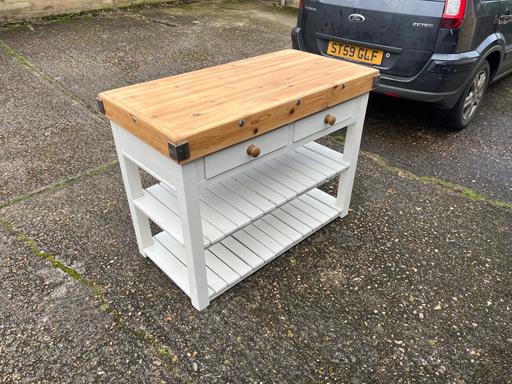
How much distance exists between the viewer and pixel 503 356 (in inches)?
73.3

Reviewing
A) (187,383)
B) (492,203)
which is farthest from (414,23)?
(187,383)

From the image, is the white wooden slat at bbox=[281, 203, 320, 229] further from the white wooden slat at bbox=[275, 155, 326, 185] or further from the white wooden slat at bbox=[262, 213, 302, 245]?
the white wooden slat at bbox=[275, 155, 326, 185]

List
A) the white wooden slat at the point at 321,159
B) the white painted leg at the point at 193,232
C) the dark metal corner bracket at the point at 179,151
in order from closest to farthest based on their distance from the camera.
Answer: the dark metal corner bracket at the point at 179,151, the white painted leg at the point at 193,232, the white wooden slat at the point at 321,159

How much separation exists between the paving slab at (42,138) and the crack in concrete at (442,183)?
7.57 feet

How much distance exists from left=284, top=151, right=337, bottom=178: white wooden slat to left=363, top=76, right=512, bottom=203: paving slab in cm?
117

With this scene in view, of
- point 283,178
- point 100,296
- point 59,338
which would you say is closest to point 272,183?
point 283,178

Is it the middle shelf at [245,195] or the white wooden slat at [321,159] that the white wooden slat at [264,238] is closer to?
the middle shelf at [245,195]

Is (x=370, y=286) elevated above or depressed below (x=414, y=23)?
below

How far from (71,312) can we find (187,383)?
74cm

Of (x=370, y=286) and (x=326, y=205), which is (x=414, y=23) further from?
(x=370, y=286)

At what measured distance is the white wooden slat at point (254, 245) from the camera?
2262 millimetres

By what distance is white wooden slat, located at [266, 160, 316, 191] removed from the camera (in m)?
2.29

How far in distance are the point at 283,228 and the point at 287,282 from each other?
0.37m

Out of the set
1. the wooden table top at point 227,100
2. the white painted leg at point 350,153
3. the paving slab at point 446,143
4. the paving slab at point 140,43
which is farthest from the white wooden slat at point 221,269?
the paving slab at point 140,43
